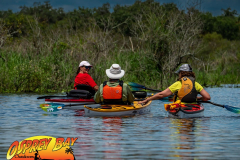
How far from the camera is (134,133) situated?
9.12 m

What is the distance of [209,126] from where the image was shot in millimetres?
10242

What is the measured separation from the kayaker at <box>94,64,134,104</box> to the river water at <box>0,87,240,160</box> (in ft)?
2.01

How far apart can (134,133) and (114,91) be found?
2912 mm

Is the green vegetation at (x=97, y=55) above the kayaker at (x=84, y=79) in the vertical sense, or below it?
above

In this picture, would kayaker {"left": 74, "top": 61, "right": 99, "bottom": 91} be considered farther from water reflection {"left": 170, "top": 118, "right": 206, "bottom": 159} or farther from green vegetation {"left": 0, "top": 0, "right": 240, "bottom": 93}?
green vegetation {"left": 0, "top": 0, "right": 240, "bottom": 93}

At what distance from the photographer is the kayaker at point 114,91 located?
11.9m

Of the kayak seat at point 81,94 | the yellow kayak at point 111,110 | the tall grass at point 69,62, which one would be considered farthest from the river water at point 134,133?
the tall grass at point 69,62

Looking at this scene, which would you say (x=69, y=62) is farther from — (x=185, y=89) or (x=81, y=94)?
(x=185, y=89)

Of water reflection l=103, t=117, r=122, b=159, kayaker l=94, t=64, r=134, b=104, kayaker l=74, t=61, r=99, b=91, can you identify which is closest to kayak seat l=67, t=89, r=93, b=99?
kayaker l=74, t=61, r=99, b=91

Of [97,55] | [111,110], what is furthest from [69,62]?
[111,110]

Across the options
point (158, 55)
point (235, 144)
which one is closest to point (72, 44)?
point (158, 55)

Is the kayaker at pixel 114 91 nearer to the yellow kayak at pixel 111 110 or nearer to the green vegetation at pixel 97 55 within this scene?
the yellow kayak at pixel 111 110

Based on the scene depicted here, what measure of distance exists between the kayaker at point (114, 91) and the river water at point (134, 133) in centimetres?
61

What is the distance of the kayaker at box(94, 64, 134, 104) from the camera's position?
468 inches
